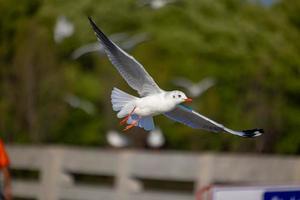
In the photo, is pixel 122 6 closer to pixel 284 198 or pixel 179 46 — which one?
pixel 179 46

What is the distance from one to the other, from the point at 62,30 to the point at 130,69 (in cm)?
1441

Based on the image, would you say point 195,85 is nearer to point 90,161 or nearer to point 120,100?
point 90,161

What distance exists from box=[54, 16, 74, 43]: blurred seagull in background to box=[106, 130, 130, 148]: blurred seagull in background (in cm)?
217

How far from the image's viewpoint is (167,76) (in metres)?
19.8

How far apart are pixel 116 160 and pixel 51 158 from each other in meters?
1.21

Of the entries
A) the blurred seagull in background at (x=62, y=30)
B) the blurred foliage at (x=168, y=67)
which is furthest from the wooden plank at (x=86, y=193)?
the blurred seagull in background at (x=62, y=30)

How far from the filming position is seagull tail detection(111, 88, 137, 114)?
17.5ft

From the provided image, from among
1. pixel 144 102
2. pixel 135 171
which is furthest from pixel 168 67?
pixel 144 102

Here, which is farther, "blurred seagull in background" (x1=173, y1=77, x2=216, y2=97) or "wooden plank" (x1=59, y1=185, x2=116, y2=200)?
"blurred seagull in background" (x1=173, y1=77, x2=216, y2=97)

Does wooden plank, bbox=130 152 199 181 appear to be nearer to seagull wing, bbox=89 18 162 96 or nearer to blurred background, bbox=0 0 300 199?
blurred background, bbox=0 0 300 199

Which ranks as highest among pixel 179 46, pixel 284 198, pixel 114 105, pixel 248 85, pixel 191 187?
pixel 179 46

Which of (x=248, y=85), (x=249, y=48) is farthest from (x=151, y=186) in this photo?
(x=249, y=48)

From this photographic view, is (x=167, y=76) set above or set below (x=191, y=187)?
above

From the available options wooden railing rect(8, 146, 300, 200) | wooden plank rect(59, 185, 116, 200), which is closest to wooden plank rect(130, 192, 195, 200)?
wooden railing rect(8, 146, 300, 200)
